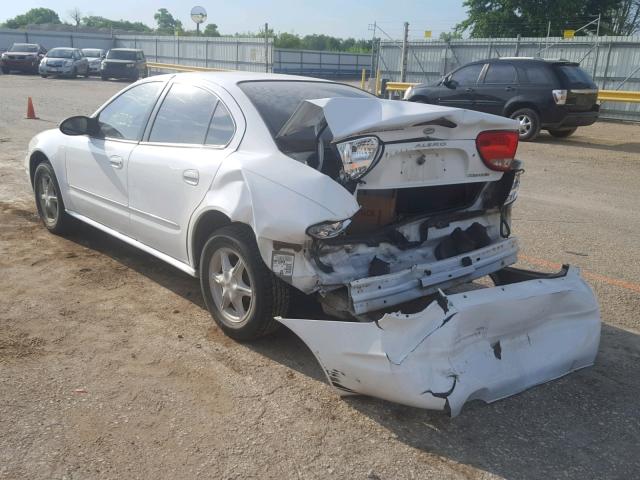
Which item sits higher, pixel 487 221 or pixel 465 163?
pixel 465 163

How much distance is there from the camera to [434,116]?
352 cm

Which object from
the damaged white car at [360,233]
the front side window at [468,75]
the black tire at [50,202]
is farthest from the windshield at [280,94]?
the front side window at [468,75]

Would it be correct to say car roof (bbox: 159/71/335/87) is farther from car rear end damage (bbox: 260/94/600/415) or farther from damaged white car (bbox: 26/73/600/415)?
car rear end damage (bbox: 260/94/600/415)

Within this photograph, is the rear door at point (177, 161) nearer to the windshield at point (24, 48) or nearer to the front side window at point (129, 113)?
the front side window at point (129, 113)

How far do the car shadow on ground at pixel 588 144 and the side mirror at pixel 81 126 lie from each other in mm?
11425

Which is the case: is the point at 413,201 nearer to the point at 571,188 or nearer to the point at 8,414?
the point at 8,414

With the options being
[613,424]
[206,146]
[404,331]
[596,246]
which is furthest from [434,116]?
[596,246]

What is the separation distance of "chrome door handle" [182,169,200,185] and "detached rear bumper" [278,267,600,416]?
1238 millimetres

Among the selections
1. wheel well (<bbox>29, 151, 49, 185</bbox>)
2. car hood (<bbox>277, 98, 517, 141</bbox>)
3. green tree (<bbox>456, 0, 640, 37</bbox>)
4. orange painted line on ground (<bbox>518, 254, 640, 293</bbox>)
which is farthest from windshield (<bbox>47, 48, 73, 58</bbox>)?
car hood (<bbox>277, 98, 517, 141</bbox>)

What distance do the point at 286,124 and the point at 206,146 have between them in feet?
2.23

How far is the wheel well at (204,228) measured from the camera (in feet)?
13.0

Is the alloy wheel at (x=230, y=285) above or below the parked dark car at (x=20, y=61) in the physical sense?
below

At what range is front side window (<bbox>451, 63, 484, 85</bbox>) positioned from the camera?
1484 cm

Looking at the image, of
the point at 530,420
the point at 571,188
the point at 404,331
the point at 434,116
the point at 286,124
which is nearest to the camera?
the point at 404,331
